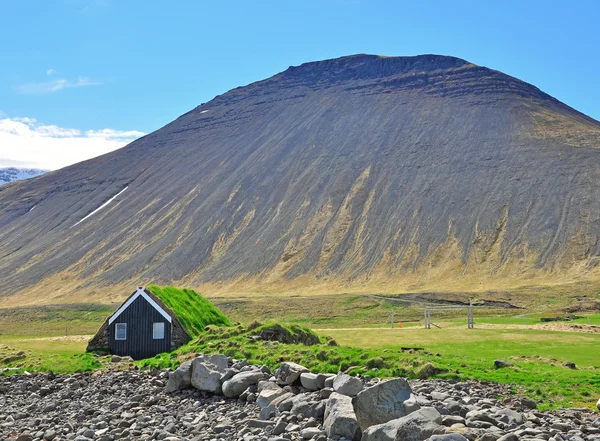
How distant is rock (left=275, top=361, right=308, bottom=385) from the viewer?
18.3 metres

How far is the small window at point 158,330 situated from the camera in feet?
101

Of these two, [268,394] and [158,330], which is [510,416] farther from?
[158,330]

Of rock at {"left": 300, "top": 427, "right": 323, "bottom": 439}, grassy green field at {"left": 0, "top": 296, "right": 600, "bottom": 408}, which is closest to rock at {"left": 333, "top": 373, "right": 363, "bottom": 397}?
rock at {"left": 300, "top": 427, "right": 323, "bottom": 439}

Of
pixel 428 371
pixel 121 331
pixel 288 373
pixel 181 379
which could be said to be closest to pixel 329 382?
pixel 288 373

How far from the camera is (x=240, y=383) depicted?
63.7 feet

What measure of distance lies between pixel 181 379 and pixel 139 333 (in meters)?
10.6

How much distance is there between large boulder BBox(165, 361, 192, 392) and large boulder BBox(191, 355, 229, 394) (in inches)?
9.2

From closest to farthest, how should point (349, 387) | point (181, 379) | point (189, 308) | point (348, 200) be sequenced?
point (349, 387), point (181, 379), point (189, 308), point (348, 200)

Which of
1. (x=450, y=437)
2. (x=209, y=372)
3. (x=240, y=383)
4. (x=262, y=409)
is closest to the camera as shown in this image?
(x=450, y=437)

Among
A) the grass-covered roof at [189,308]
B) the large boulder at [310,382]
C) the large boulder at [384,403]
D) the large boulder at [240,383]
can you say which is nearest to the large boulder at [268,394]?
the large boulder at [310,382]

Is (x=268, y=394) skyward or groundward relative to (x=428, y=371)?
groundward

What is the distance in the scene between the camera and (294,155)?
13500cm

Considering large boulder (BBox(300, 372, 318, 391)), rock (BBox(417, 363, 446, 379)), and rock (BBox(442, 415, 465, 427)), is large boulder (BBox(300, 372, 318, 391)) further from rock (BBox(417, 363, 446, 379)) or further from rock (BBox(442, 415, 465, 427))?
rock (BBox(442, 415, 465, 427))

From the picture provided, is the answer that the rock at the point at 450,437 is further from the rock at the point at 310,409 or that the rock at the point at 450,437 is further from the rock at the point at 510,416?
the rock at the point at 310,409
